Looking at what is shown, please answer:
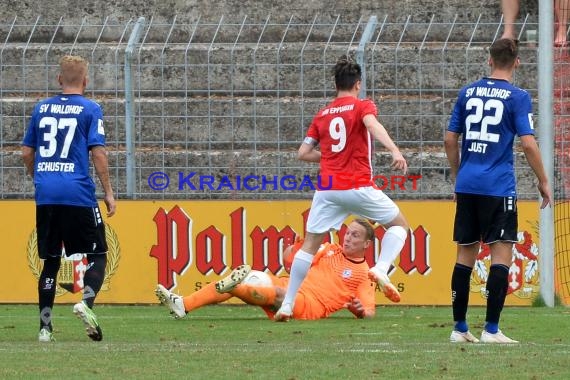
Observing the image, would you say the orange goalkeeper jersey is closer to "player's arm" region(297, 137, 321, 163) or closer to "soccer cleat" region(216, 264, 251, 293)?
"soccer cleat" region(216, 264, 251, 293)

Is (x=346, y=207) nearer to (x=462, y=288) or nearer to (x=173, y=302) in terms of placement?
(x=462, y=288)

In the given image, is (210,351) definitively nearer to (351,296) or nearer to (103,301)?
(351,296)

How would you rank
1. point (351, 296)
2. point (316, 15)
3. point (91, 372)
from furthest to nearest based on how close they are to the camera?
point (316, 15)
point (351, 296)
point (91, 372)

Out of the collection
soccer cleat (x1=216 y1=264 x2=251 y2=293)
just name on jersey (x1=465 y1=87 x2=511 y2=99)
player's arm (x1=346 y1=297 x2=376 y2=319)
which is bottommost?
player's arm (x1=346 y1=297 x2=376 y2=319)

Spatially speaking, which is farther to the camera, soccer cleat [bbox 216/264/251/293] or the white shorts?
soccer cleat [bbox 216/264/251/293]

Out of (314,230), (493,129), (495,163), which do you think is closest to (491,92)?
(493,129)

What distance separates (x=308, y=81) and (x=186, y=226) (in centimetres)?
275

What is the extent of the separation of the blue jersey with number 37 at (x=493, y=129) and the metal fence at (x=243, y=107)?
4888 millimetres

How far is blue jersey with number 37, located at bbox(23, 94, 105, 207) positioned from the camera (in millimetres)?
9219

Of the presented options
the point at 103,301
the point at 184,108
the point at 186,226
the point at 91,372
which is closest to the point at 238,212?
the point at 186,226

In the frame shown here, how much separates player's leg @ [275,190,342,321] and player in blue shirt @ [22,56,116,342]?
4.84 feet

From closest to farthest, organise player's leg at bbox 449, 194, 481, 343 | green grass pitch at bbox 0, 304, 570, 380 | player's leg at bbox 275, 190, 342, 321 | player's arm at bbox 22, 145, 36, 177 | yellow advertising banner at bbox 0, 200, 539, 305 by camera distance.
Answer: green grass pitch at bbox 0, 304, 570, 380 < player's leg at bbox 449, 194, 481, 343 < player's arm at bbox 22, 145, 36, 177 < player's leg at bbox 275, 190, 342, 321 < yellow advertising banner at bbox 0, 200, 539, 305

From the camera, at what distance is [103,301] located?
13320 mm

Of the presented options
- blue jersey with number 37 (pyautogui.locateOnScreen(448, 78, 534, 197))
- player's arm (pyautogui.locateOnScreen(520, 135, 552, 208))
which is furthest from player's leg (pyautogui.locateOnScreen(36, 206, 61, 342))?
player's arm (pyautogui.locateOnScreen(520, 135, 552, 208))
